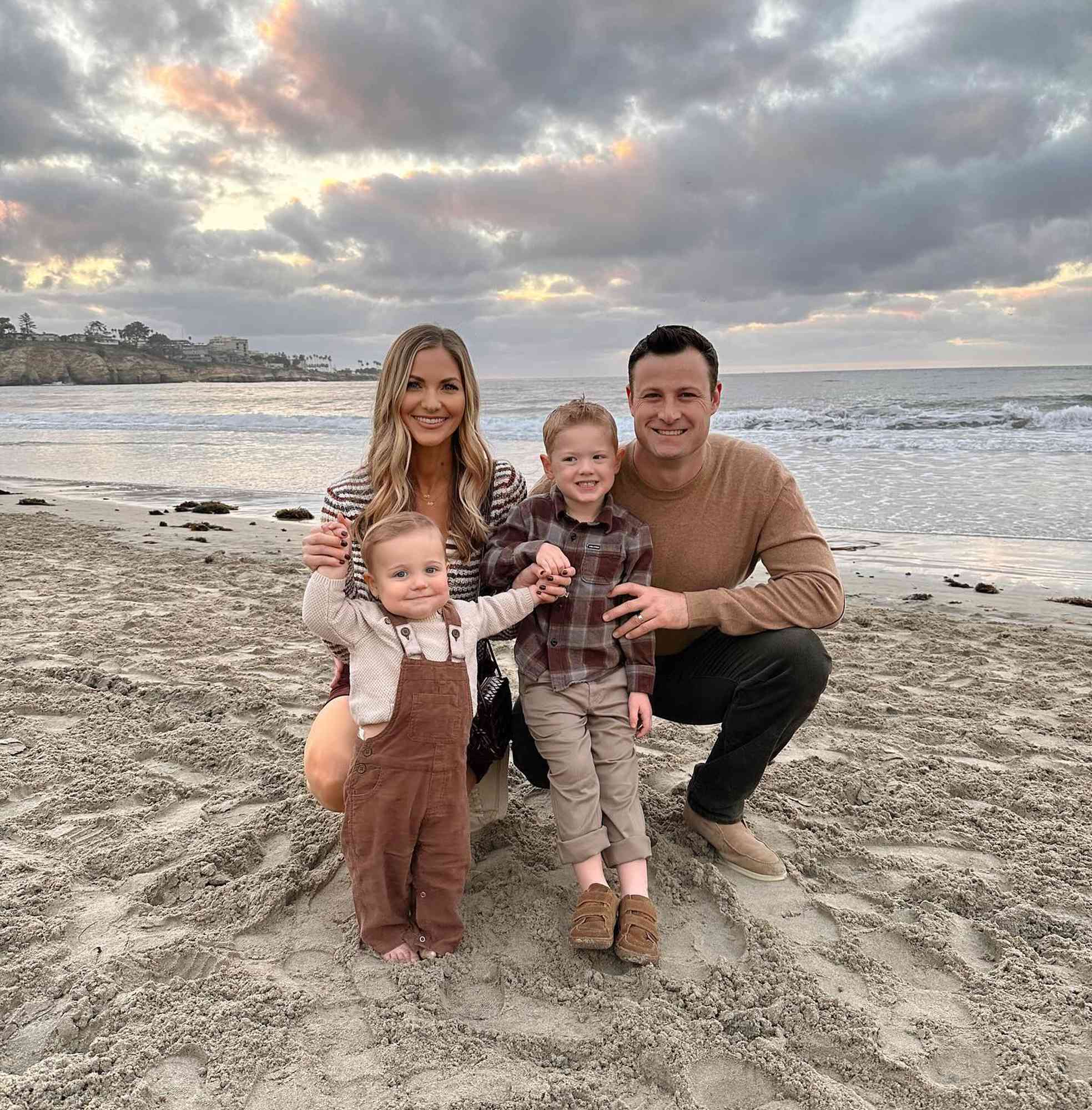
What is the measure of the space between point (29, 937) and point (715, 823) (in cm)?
214

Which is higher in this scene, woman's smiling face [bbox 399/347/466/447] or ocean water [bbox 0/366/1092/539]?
woman's smiling face [bbox 399/347/466/447]

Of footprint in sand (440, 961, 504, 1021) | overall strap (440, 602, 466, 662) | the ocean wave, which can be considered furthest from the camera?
the ocean wave

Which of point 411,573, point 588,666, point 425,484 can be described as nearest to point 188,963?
point 411,573

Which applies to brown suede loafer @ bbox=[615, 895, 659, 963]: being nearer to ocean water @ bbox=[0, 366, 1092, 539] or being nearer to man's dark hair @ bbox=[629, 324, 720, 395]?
man's dark hair @ bbox=[629, 324, 720, 395]

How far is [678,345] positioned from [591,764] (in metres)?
1.44

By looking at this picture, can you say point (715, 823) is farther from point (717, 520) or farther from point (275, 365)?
point (275, 365)

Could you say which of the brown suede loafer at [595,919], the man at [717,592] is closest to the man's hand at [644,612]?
the man at [717,592]

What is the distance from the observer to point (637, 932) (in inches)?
91.3

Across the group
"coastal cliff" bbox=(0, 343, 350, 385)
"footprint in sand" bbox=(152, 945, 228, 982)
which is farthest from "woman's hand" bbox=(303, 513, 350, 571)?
"coastal cliff" bbox=(0, 343, 350, 385)

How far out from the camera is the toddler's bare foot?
7.51 ft

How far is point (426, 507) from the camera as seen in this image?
2.83 metres

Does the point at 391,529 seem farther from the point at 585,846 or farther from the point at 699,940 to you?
the point at 699,940

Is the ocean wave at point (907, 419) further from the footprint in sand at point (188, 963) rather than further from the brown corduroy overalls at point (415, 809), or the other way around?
the footprint in sand at point (188, 963)

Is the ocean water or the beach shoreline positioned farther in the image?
the ocean water
